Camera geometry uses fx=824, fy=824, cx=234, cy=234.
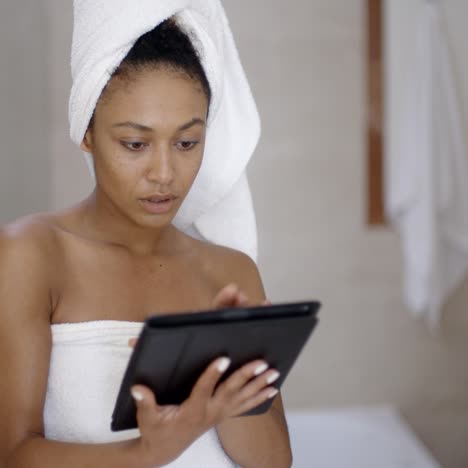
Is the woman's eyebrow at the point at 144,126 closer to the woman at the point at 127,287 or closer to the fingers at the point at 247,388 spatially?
the woman at the point at 127,287

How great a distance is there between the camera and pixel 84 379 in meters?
1.04

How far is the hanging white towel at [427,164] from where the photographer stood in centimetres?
237

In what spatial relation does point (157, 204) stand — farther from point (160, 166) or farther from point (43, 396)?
point (43, 396)

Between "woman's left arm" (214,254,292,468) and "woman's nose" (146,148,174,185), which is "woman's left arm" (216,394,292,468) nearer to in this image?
"woman's left arm" (214,254,292,468)

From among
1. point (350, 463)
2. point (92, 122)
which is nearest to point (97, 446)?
point (92, 122)

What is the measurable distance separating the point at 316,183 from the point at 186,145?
1.45 metres

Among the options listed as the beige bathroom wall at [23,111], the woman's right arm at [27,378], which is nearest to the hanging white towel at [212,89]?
the woman's right arm at [27,378]

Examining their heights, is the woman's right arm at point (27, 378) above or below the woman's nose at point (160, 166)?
below

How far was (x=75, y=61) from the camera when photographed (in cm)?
106

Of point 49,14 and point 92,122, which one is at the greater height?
point 49,14

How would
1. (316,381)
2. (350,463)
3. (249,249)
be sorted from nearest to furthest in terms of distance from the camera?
1. (249,249)
2. (350,463)
3. (316,381)

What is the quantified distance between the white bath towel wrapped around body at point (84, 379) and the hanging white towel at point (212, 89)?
0.87 feet

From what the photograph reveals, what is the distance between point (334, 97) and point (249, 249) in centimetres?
122

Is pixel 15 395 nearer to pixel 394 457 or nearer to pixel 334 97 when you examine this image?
pixel 394 457
